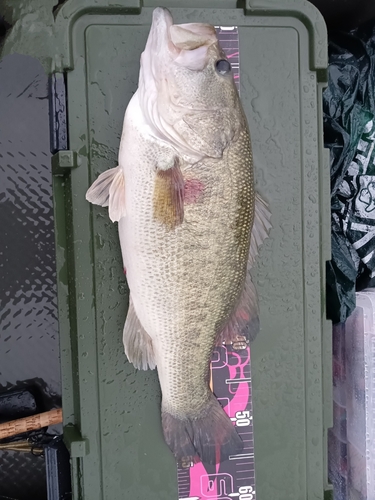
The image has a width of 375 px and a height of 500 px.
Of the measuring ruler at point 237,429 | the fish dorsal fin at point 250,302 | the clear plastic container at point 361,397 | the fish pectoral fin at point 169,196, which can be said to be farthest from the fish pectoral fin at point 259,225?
the clear plastic container at point 361,397

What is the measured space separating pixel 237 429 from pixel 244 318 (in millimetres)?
581

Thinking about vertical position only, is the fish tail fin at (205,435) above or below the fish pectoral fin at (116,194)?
below

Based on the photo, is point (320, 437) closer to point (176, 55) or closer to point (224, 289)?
point (224, 289)

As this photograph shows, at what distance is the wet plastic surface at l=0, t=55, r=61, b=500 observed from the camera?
2.46 m

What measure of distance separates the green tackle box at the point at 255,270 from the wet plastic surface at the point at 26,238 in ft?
1.71

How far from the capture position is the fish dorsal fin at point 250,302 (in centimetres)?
183

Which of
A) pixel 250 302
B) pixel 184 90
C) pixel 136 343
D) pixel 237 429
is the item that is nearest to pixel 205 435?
pixel 237 429

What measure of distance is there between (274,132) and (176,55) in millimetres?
629

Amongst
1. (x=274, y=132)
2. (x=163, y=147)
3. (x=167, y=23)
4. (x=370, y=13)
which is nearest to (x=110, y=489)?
(x=163, y=147)

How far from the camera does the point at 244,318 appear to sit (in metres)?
1.85

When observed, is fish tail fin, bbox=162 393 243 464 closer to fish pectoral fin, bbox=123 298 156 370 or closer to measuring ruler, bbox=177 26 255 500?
measuring ruler, bbox=177 26 255 500

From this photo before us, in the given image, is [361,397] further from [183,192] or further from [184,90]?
[184,90]

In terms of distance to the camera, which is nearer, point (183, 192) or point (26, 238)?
point (183, 192)

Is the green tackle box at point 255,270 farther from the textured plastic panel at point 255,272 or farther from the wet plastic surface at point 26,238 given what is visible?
the wet plastic surface at point 26,238
